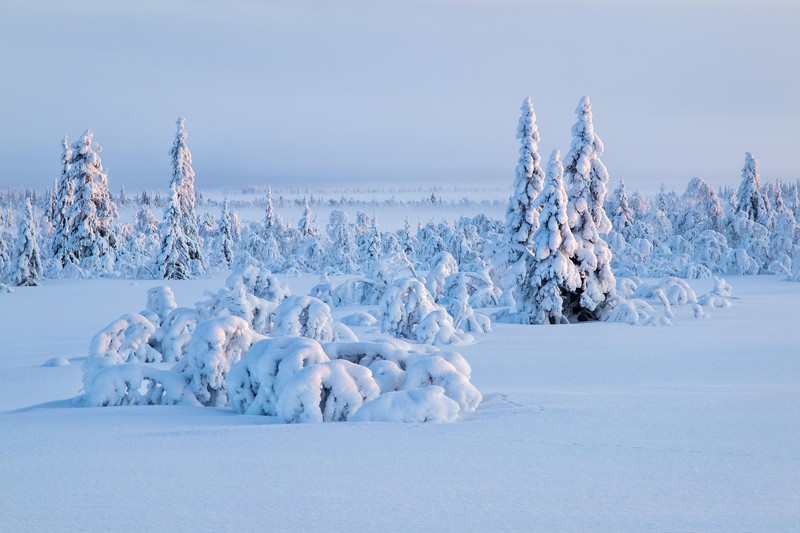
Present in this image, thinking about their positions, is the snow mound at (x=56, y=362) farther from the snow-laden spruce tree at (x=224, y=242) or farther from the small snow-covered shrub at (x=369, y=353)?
the snow-laden spruce tree at (x=224, y=242)

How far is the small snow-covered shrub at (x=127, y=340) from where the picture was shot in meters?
9.95

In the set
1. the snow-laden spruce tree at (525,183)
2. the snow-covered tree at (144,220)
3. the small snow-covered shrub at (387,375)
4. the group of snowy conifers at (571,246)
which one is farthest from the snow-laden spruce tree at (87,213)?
the small snow-covered shrub at (387,375)

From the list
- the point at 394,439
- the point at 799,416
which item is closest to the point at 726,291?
the point at 799,416

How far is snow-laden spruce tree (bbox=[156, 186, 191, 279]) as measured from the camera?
4094cm

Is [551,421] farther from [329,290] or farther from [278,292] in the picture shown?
[329,290]

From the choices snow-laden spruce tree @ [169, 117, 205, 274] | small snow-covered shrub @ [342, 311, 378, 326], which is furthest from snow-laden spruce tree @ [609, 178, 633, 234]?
small snow-covered shrub @ [342, 311, 378, 326]

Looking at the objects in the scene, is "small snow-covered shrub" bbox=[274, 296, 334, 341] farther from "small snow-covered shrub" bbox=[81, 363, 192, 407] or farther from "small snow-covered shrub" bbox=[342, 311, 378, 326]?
"small snow-covered shrub" bbox=[342, 311, 378, 326]

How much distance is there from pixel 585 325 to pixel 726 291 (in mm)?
10619

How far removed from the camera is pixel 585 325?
1814 centimetres

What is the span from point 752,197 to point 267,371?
4984 centimetres

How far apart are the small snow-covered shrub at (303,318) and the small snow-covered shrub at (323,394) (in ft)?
14.9

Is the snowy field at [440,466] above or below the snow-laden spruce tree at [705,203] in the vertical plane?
below

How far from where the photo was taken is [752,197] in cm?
4825

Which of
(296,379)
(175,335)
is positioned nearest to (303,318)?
(175,335)
